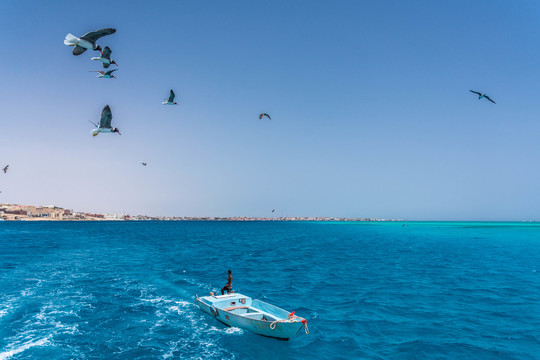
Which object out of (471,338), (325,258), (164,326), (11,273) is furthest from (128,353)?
(325,258)

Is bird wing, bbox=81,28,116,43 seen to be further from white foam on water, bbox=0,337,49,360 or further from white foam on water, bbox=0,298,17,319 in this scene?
white foam on water, bbox=0,298,17,319

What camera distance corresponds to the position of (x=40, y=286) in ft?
116

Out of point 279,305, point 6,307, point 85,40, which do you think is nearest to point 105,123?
point 85,40

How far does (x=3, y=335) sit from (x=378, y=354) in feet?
82.9

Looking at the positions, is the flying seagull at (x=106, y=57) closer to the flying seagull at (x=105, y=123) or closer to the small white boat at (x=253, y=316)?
the flying seagull at (x=105, y=123)

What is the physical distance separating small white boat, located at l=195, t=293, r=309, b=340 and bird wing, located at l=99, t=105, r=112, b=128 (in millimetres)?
15710

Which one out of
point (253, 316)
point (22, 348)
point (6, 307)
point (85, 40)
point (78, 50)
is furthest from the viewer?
point (6, 307)

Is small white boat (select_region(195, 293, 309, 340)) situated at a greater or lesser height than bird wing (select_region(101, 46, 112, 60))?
lesser

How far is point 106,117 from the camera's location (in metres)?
14.5

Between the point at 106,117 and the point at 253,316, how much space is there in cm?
1722

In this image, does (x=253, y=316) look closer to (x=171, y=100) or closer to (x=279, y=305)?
(x=279, y=305)

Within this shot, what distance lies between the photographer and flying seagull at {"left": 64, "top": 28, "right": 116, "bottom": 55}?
42.1 feet

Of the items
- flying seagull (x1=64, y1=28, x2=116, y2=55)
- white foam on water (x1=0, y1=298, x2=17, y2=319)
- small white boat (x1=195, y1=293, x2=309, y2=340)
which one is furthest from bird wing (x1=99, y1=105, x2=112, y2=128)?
white foam on water (x1=0, y1=298, x2=17, y2=319)

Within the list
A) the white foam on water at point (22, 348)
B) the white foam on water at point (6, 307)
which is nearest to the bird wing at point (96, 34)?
the white foam on water at point (22, 348)
